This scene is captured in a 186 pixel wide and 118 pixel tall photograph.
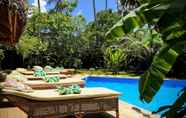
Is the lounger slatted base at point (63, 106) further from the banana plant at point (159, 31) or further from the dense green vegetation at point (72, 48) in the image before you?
the dense green vegetation at point (72, 48)

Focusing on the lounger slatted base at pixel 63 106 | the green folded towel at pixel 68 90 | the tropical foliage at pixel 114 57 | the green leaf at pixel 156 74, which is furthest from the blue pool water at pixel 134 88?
the green leaf at pixel 156 74

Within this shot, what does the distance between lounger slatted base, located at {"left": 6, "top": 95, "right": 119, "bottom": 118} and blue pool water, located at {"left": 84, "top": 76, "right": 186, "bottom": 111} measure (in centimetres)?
435

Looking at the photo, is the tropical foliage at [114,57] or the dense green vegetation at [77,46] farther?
the tropical foliage at [114,57]

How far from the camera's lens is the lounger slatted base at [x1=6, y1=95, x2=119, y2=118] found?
5801mm

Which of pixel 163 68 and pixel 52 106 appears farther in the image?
pixel 52 106

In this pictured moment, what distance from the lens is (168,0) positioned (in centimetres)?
315

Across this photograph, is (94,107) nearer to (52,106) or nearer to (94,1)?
(52,106)

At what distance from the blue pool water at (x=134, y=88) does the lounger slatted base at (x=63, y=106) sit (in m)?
4.35

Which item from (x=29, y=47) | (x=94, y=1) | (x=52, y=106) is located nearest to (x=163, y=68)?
(x=52, y=106)

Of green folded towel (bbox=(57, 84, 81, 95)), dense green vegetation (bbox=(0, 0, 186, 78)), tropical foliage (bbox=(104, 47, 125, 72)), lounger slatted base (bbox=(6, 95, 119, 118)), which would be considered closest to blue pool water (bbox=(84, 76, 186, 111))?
tropical foliage (bbox=(104, 47, 125, 72))

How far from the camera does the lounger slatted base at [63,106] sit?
5.80 meters

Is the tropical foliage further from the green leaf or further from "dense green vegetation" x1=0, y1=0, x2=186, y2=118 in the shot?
the green leaf

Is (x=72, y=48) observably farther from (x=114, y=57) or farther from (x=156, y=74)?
(x=156, y=74)

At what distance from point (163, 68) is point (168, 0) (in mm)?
648
